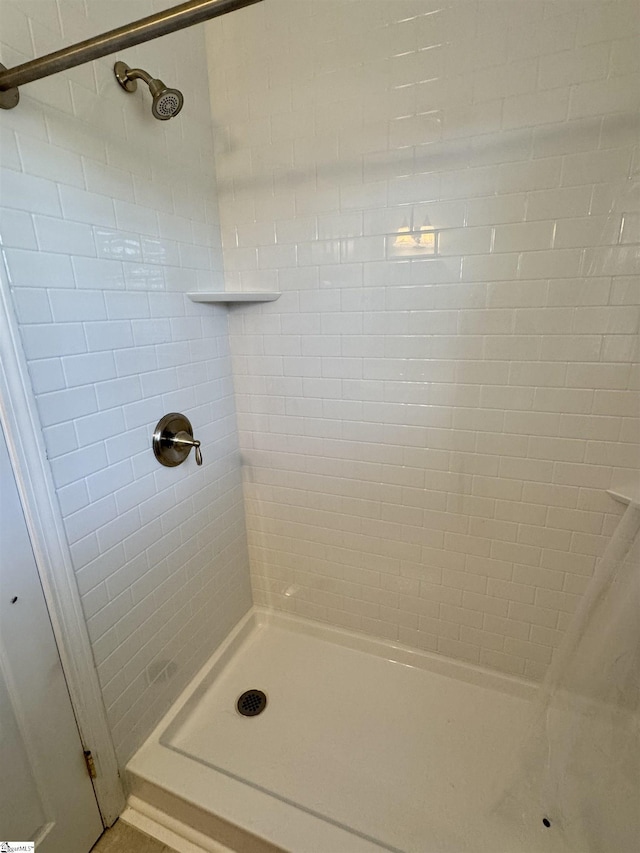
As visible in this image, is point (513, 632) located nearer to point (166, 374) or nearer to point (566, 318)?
point (566, 318)

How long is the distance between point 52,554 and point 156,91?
116cm

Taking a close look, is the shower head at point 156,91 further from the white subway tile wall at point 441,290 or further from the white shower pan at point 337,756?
the white shower pan at point 337,756

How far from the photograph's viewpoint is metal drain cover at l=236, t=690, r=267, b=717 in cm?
150

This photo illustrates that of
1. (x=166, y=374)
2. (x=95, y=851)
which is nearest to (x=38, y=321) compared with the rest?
(x=166, y=374)

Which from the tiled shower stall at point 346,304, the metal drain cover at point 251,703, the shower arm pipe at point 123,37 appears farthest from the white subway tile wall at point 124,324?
the metal drain cover at point 251,703

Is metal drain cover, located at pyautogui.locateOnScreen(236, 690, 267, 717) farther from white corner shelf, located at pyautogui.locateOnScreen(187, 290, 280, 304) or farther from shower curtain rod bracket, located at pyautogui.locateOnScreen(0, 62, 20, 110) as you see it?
shower curtain rod bracket, located at pyautogui.locateOnScreen(0, 62, 20, 110)

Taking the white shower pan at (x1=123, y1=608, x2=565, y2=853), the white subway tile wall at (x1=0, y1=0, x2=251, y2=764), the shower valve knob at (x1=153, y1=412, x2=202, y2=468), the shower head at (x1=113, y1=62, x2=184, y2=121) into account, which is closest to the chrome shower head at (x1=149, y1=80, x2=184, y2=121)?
the shower head at (x1=113, y1=62, x2=184, y2=121)

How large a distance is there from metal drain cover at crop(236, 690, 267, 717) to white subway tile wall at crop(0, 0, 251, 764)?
23 cm

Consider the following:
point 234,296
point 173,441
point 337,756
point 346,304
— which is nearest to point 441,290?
point 346,304

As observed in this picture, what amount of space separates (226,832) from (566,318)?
1.81 m

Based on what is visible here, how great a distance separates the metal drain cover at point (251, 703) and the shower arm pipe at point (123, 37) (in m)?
1.94

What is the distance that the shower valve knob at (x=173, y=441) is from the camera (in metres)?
1.27

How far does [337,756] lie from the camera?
4.42ft

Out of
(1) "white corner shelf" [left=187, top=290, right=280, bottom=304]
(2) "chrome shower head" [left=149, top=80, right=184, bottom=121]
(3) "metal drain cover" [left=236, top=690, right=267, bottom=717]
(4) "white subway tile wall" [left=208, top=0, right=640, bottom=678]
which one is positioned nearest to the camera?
(2) "chrome shower head" [left=149, top=80, right=184, bottom=121]
